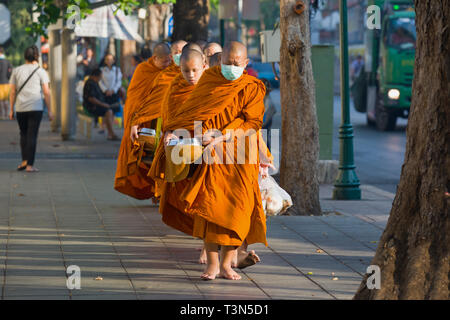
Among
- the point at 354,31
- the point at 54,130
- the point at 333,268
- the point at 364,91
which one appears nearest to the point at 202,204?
the point at 333,268

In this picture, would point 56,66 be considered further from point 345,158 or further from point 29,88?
point 345,158

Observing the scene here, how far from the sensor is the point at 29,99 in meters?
14.4

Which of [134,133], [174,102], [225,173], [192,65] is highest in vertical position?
[192,65]

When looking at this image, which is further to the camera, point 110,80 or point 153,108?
point 110,80

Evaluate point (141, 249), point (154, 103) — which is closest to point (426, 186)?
point (141, 249)

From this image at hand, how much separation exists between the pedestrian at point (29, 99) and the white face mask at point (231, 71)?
304 inches

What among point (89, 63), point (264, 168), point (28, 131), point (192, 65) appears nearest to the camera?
point (192, 65)

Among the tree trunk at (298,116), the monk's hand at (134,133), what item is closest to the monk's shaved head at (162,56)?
the monk's hand at (134,133)

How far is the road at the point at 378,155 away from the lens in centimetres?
1513

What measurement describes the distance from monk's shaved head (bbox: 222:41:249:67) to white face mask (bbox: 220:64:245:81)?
0.09 feet

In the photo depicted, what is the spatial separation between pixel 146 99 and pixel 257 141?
9.45 feet

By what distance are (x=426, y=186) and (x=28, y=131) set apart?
991 centimetres

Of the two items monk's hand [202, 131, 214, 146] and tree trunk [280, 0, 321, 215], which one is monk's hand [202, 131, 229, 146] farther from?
tree trunk [280, 0, 321, 215]

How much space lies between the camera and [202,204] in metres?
7.01
